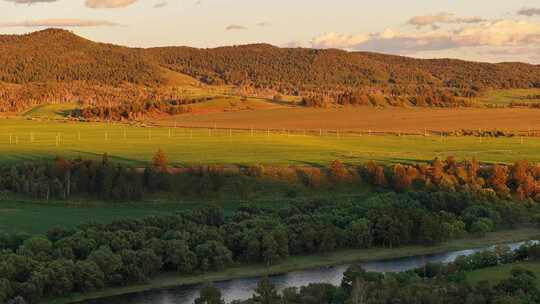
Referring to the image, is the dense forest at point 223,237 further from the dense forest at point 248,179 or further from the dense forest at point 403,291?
the dense forest at point 403,291

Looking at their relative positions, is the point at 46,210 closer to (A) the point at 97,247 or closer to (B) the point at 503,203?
(A) the point at 97,247

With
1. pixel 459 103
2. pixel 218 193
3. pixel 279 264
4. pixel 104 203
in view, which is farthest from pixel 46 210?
pixel 459 103

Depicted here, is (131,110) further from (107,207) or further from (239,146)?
(107,207)

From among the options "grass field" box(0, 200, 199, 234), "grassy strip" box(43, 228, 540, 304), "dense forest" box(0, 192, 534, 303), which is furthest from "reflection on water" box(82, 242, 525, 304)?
"grass field" box(0, 200, 199, 234)

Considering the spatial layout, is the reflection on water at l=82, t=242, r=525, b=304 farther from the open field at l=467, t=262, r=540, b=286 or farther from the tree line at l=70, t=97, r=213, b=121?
the tree line at l=70, t=97, r=213, b=121

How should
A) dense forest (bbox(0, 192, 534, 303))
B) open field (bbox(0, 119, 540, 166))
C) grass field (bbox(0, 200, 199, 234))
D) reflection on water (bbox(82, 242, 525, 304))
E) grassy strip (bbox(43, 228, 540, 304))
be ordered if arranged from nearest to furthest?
1. reflection on water (bbox(82, 242, 525, 304))
2. dense forest (bbox(0, 192, 534, 303))
3. grassy strip (bbox(43, 228, 540, 304))
4. grass field (bbox(0, 200, 199, 234))
5. open field (bbox(0, 119, 540, 166))

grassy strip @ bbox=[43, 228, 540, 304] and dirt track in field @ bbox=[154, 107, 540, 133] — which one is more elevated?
dirt track in field @ bbox=[154, 107, 540, 133]
